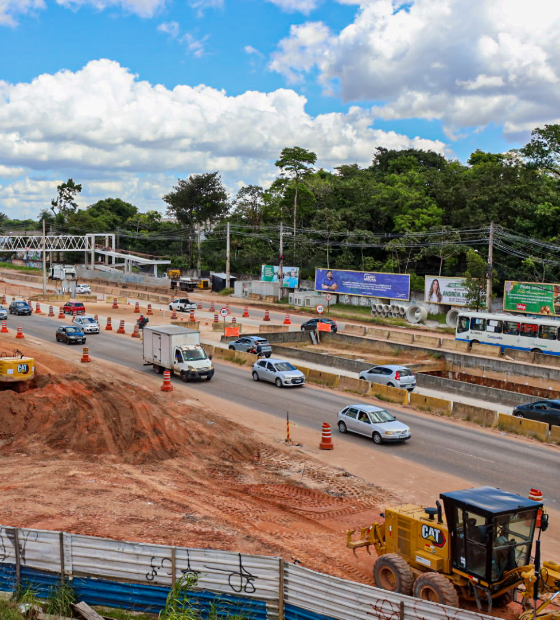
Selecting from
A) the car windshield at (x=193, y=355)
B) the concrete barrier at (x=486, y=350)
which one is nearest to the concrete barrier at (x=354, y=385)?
the car windshield at (x=193, y=355)

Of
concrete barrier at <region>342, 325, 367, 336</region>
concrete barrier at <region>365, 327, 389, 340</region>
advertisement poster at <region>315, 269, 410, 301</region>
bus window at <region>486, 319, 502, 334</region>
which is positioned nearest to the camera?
bus window at <region>486, 319, 502, 334</region>

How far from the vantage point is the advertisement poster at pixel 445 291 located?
5928cm

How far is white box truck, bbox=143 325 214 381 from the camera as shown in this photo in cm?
3175

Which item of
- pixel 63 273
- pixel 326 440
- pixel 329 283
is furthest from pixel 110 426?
pixel 63 273

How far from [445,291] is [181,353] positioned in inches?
1386

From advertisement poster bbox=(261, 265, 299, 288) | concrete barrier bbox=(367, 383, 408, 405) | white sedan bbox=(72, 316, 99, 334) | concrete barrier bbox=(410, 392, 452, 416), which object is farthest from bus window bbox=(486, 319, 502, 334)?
advertisement poster bbox=(261, 265, 299, 288)

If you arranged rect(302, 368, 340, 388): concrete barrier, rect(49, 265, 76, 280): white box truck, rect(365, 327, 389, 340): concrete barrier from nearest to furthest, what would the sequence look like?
rect(302, 368, 340, 388): concrete barrier, rect(365, 327, 389, 340): concrete barrier, rect(49, 265, 76, 280): white box truck

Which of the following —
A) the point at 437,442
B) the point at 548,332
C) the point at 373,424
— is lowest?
the point at 437,442

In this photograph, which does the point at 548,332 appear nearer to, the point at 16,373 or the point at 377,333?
the point at 377,333

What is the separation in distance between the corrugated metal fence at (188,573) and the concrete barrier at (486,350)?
3563cm

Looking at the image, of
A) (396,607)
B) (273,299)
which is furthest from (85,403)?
(273,299)

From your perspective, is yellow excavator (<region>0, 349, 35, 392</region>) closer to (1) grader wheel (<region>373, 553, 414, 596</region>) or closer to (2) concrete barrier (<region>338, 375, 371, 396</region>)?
(2) concrete barrier (<region>338, 375, 371, 396</region>)

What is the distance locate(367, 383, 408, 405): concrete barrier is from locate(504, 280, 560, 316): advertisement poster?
2735cm

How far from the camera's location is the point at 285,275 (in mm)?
78750
